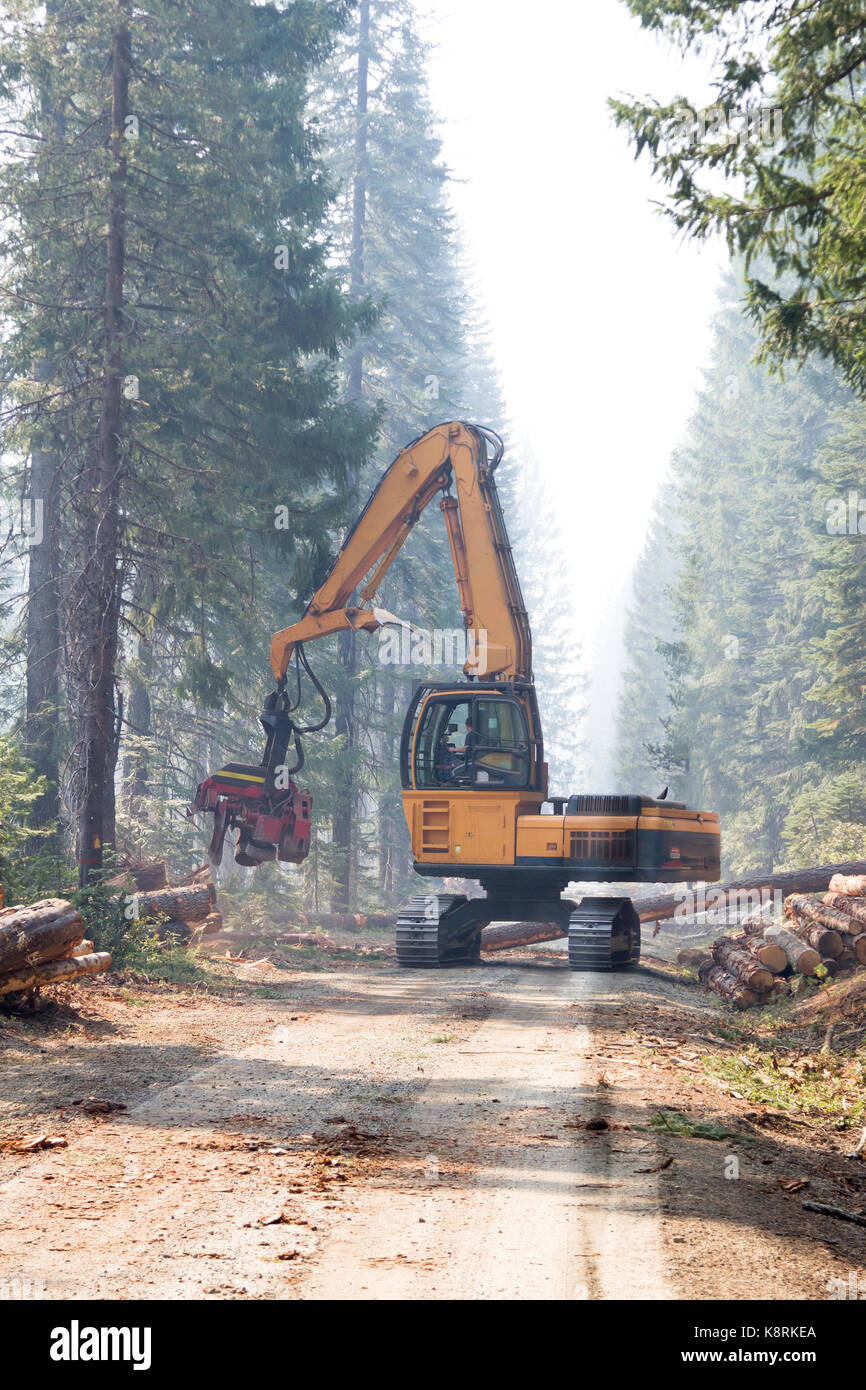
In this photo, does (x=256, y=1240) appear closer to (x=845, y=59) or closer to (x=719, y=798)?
(x=845, y=59)

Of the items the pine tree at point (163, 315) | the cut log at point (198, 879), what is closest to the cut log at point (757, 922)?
the cut log at point (198, 879)

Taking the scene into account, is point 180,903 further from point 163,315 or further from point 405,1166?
point 405,1166

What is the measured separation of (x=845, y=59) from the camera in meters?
9.21

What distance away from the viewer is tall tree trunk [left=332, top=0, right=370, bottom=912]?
28.1 metres

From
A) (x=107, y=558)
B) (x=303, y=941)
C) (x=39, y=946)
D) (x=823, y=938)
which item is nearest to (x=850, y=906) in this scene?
(x=823, y=938)

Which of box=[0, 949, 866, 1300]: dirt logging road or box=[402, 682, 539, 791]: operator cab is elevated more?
box=[402, 682, 539, 791]: operator cab

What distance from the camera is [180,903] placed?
54.2 feet

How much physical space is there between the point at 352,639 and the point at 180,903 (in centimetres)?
1404

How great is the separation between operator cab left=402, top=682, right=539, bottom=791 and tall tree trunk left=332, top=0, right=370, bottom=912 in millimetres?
9259

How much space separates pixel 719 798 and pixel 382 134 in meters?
25.7

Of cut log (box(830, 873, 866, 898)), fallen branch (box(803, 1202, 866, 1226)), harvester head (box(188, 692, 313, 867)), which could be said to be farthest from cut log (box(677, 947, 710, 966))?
fallen branch (box(803, 1202, 866, 1226))

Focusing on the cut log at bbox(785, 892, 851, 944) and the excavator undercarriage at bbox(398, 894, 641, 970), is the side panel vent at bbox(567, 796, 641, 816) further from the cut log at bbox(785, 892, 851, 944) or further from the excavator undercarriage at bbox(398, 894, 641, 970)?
the cut log at bbox(785, 892, 851, 944)

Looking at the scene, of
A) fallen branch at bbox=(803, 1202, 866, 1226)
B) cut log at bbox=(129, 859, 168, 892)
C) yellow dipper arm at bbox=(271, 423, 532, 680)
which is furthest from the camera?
cut log at bbox=(129, 859, 168, 892)
